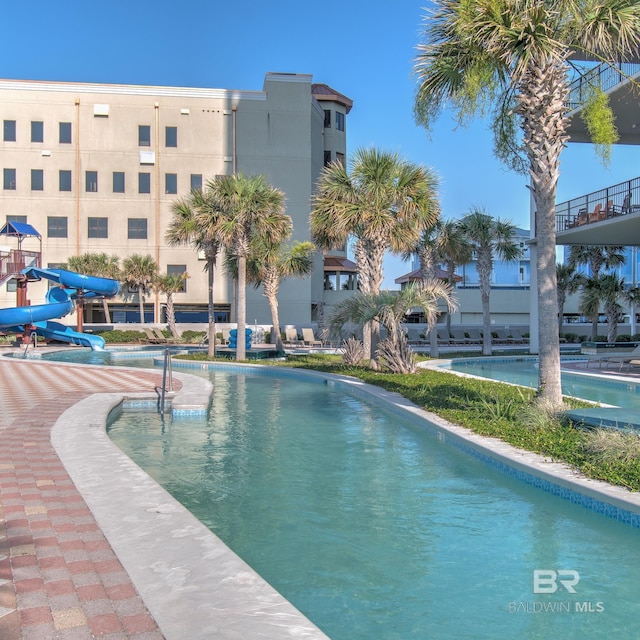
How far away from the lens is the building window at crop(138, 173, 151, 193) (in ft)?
131

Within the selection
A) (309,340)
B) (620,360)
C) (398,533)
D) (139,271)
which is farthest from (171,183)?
(398,533)

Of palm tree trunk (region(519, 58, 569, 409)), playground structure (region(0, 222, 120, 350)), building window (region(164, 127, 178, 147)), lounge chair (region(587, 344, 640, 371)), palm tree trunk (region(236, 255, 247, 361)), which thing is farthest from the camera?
building window (region(164, 127, 178, 147))

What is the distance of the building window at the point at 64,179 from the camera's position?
39.1 metres

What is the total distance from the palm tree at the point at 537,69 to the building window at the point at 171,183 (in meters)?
32.3

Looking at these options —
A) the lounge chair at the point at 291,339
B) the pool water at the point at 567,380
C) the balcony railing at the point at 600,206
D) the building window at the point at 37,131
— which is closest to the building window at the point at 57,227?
the building window at the point at 37,131

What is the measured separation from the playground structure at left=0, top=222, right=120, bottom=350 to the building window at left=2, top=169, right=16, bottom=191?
1039 centimetres

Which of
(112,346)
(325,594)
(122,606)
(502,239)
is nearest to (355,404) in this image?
(325,594)

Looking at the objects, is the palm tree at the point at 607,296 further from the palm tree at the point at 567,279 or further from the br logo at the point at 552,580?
the br logo at the point at 552,580

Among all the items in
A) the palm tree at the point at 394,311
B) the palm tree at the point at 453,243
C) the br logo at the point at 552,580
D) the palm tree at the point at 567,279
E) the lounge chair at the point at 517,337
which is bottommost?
the br logo at the point at 552,580

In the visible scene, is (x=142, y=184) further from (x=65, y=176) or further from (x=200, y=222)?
(x=200, y=222)

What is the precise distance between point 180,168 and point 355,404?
103 feet

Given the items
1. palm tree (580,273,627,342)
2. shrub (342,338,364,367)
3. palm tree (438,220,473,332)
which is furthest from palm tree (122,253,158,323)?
palm tree (580,273,627,342)

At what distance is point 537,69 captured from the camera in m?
9.06

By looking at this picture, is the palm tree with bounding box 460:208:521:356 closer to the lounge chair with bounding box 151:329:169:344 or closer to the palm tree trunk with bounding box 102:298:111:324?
the lounge chair with bounding box 151:329:169:344
